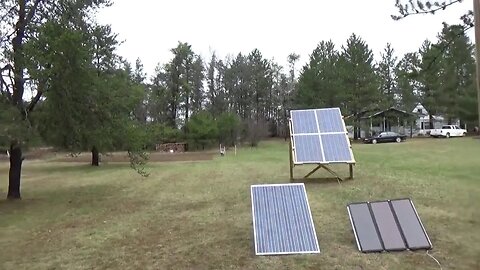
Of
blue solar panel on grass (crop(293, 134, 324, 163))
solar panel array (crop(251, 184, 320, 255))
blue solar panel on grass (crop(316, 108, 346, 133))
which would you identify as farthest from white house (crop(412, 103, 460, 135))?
solar panel array (crop(251, 184, 320, 255))

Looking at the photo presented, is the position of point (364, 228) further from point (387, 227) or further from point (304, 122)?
point (304, 122)

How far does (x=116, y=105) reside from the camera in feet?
47.8

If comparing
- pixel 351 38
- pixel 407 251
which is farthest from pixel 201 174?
pixel 351 38

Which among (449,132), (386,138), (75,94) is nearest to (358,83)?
(386,138)

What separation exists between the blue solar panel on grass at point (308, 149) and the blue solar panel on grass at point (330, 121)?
1.81ft

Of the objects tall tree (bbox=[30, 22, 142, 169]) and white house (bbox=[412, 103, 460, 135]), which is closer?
tall tree (bbox=[30, 22, 142, 169])

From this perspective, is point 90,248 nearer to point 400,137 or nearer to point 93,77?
point 93,77

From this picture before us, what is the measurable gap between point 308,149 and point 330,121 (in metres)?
1.73

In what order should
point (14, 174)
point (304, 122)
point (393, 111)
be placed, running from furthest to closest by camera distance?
1. point (393, 111)
2. point (304, 122)
3. point (14, 174)

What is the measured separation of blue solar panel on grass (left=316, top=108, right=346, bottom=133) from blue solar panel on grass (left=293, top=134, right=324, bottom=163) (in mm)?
553

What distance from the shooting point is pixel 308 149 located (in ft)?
50.7

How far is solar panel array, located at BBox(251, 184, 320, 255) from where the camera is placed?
7180 mm

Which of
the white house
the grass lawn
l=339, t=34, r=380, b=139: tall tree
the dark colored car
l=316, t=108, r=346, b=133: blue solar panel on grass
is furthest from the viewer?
the white house

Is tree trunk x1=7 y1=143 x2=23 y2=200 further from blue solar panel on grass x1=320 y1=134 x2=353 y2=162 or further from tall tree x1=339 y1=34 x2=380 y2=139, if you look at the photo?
tall tree x1=339 y1=34 x2=380 y2=139
